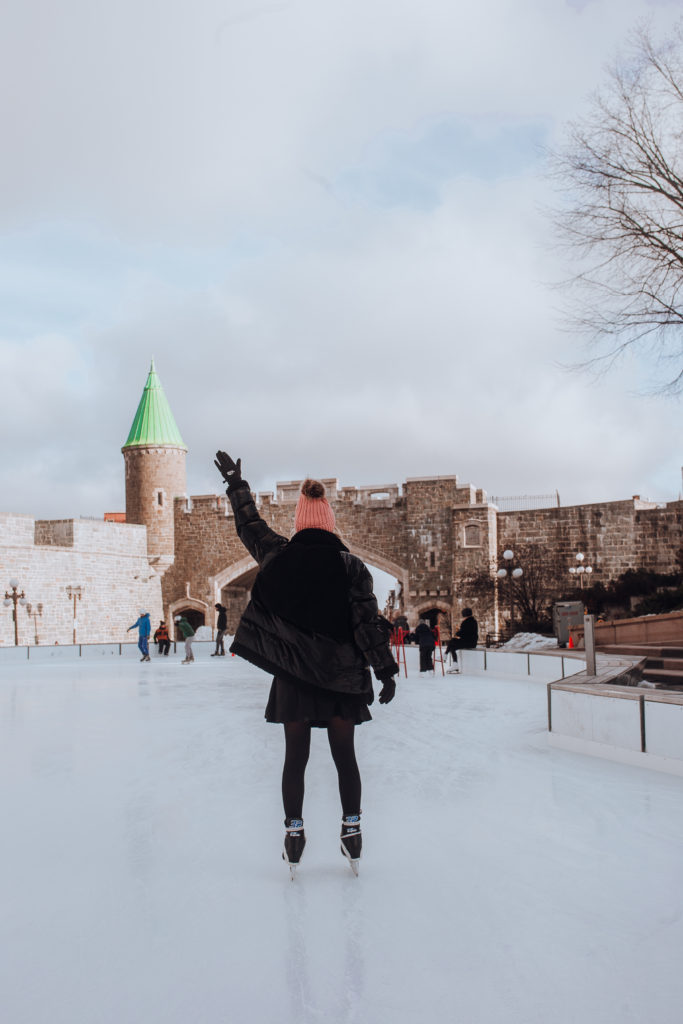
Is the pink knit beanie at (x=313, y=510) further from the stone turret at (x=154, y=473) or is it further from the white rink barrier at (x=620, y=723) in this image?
the stone turret at (x=154, y=473)

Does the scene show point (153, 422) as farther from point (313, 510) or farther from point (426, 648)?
point (313, 510)

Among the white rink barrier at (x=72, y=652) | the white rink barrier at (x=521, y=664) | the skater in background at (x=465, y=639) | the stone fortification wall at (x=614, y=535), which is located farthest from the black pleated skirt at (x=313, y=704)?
the stone fortification wall at (x=614, y=535)

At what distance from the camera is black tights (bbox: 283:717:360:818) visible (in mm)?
2652

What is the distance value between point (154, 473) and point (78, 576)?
15.4ft

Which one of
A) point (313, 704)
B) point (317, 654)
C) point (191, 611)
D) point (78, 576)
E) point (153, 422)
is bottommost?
point (191, 611)

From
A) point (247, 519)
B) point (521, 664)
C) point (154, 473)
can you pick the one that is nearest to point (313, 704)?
point (247, 519)

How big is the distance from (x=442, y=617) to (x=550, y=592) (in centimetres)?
404

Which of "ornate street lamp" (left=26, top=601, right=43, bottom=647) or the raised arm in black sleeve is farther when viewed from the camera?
"ornate street lamp" (left=26, top=601, right=43, bottom=647)

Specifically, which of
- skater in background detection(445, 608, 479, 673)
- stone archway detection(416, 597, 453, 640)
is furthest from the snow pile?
stone archway detection(416, 597, 453, 640)

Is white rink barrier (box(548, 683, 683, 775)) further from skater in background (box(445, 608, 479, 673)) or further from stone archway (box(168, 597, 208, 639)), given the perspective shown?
stone archway (box(168, 597, 208, 639))

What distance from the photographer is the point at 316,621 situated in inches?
105

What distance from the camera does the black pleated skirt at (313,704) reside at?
8.67 ft

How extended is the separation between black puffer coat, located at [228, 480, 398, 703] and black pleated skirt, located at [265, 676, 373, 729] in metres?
0.03

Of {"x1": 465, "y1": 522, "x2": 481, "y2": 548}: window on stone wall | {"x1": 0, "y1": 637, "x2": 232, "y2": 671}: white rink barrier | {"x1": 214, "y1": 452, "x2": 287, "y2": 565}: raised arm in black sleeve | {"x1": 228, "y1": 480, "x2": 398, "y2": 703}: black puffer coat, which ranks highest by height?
{"x1": 465, "y1": 522, "x2": 481, "y2": 548}: window on stone wall
